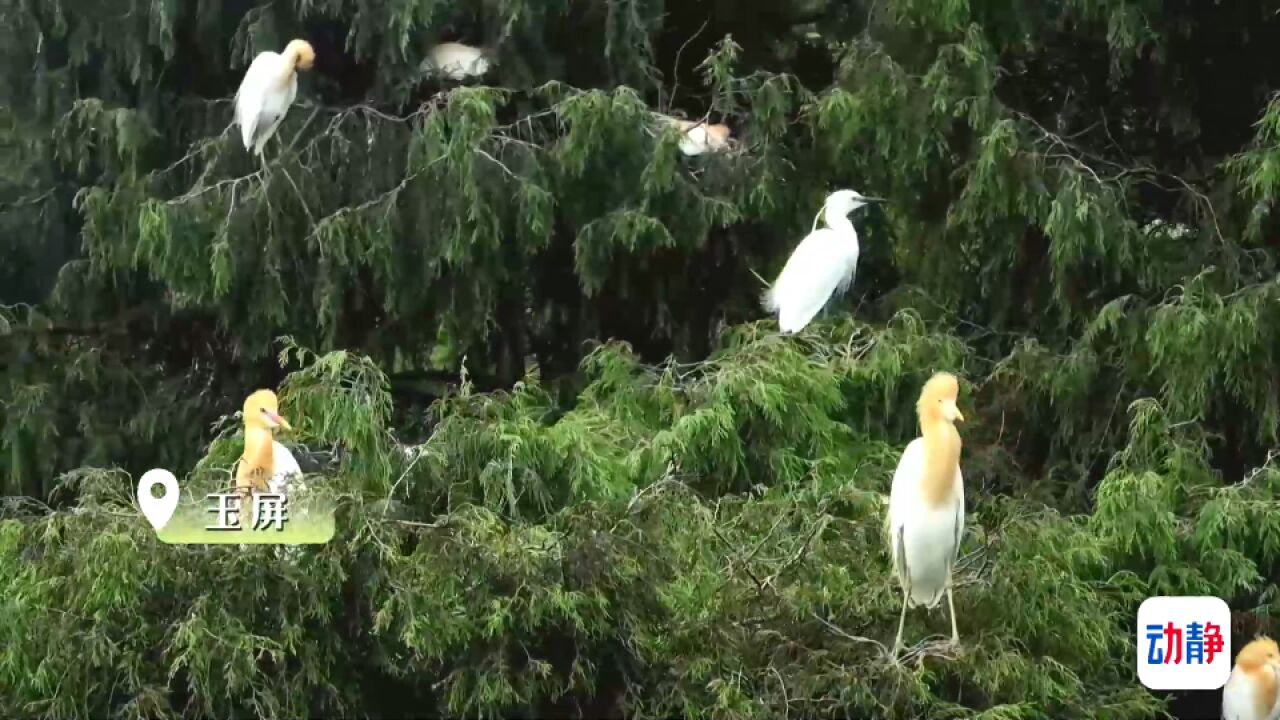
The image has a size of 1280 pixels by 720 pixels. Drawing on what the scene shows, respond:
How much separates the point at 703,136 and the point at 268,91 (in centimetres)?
79

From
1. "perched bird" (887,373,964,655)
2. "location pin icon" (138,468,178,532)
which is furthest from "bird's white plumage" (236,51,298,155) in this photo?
"perched bird" (887,373,964,655)

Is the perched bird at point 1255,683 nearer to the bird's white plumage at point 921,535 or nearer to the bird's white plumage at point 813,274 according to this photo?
the bird's white plumage at point 921,535

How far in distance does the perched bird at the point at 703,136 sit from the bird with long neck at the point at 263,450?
1.01 metres

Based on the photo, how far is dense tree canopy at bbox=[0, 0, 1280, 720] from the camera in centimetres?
176

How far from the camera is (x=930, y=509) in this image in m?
1.77

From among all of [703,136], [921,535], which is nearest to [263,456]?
[921,535]

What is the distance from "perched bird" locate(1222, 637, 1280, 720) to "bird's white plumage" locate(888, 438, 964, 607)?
0.56 metres

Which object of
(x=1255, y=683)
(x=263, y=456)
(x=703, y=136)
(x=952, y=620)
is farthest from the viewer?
(x=703, y=136)

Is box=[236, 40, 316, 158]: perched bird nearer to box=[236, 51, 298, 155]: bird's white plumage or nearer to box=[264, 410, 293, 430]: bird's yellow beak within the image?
Result: box=[236, 51, 298, 155]: bird's white plumage

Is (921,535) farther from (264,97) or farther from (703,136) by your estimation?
(264,97)

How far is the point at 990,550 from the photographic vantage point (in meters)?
1.80

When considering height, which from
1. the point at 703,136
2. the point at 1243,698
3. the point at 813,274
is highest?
the point at 703,136

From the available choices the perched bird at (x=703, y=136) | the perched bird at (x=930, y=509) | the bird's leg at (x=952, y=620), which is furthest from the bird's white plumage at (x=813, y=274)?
the bird's leg at (x=952, y=620)

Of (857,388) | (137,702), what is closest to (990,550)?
(857,388)
